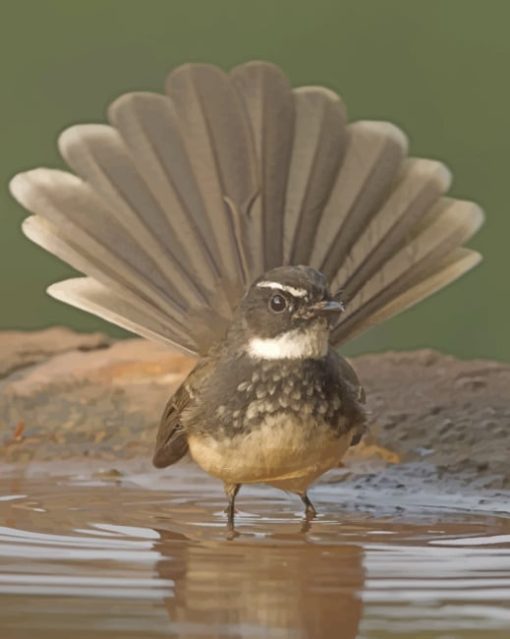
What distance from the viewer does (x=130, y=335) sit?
10.1 meters

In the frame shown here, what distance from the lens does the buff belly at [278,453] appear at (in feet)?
18.5

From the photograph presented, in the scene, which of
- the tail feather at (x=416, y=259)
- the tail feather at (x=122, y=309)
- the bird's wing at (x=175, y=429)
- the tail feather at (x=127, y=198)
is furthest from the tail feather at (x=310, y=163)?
the bird's wing at (x=175, y=429)

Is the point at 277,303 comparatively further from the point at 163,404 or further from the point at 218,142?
the point at 163,404

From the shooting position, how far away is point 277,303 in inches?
231

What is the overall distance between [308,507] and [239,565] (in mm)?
1322

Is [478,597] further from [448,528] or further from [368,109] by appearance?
[368,109]

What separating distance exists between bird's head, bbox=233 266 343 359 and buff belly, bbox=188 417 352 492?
297 millimetres

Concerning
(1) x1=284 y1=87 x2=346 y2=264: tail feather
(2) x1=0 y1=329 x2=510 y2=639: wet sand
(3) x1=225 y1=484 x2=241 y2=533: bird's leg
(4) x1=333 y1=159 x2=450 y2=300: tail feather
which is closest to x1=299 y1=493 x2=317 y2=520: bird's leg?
(2) x1=0 y1=329 x2=510 y2=639: wet sand

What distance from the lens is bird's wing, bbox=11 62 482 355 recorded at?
22.1ft

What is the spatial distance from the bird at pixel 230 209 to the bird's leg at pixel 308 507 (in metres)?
0.76

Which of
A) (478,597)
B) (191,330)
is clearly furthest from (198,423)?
(478,597)

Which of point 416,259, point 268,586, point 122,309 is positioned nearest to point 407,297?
point 416,259

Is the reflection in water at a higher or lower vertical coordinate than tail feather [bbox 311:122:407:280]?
lower

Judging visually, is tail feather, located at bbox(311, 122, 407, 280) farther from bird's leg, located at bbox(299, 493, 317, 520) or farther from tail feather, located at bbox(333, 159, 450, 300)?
bird's leg, located at bbox(299, 493, 317, 520)
